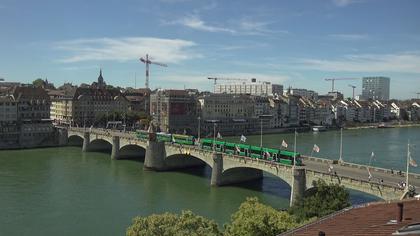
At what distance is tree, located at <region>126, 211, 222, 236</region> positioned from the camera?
21562mm

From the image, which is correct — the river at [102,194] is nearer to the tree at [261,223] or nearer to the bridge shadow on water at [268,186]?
the bridge shadow on water at [268,186]

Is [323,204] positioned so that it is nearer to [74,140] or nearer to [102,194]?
[102,194]

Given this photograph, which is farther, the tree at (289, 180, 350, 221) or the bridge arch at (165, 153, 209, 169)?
the bridge arch at (165, 153, 209, 169)

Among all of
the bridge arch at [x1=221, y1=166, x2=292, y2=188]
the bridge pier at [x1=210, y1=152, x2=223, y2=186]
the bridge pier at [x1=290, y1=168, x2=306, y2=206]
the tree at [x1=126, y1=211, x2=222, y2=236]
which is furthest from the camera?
the bridge arch at [x1=221, y1=166, x2=292, y2=188]

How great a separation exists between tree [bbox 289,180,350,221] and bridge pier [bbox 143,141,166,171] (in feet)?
114

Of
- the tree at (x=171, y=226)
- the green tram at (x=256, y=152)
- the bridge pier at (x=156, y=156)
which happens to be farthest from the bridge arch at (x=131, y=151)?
the tree at (x=171, y=226)

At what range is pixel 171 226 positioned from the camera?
22.2m

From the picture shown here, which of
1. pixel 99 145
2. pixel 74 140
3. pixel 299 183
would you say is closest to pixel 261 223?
pixel 299 183

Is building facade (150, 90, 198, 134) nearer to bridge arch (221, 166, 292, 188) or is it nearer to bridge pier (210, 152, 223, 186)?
bridge arch (221, 166, 292, 188)

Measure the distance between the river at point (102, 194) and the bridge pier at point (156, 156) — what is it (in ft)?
5.50

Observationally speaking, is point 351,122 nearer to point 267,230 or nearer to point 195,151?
point 195,151

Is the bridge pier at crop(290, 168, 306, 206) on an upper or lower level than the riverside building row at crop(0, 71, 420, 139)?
lower

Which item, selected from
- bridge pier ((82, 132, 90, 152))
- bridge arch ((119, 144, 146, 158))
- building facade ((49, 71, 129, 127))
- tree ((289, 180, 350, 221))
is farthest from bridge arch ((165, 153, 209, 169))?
building facade ((49, 71, 129, 127))

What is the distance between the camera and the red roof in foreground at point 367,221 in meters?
10.2
